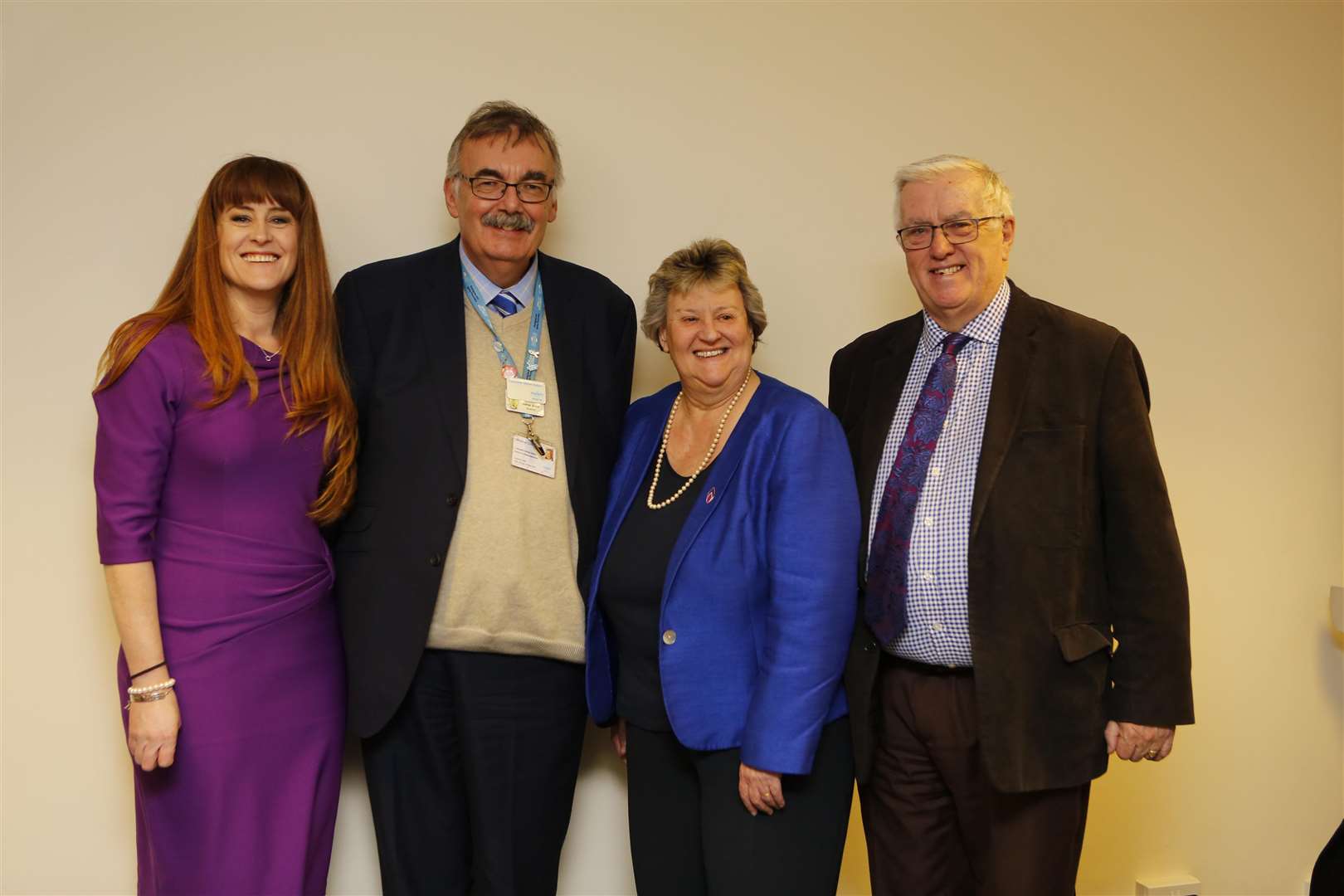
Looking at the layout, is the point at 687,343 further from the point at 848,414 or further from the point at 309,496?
the point at 309,496

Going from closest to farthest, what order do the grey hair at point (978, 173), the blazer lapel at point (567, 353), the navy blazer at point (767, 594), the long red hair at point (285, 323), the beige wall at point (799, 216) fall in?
the navy blazer at point (767, 594) → the long red hair at point (285, 323) → the grey hair at point (978, 173) → the blazer lapel at point (567, 353) → the beige wall at point (799, 216)

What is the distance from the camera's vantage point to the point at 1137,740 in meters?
2.19

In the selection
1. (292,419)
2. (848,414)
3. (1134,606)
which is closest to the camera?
(1134,606)

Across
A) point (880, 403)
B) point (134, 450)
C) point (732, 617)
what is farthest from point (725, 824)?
point (134, 450)

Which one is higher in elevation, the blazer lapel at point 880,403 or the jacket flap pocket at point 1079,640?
the blazer lapel at point 880,403

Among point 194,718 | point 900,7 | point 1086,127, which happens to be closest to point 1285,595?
point 1086,127

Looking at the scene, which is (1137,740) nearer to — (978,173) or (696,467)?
(696,467)

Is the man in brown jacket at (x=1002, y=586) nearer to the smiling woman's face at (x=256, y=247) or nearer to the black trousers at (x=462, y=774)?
the black trousers at (x=462, y=774)

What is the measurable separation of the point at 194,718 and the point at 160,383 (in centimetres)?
70

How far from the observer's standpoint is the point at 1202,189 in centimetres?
343

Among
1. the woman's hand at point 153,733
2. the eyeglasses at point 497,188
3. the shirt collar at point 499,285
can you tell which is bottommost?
the woman's hand at point 153,733

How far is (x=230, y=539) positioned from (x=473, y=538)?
0.51 metres

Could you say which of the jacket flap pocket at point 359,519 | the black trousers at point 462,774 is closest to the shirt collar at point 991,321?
the black trousers at point 462,774

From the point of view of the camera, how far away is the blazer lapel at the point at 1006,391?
7.14 ft
